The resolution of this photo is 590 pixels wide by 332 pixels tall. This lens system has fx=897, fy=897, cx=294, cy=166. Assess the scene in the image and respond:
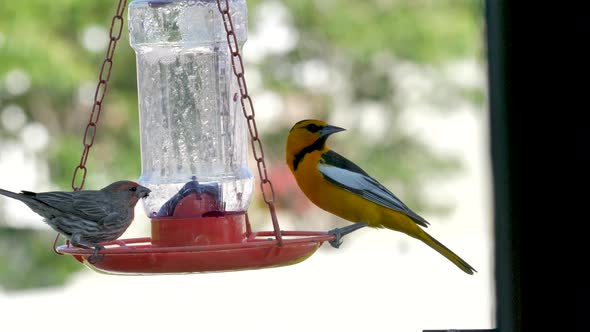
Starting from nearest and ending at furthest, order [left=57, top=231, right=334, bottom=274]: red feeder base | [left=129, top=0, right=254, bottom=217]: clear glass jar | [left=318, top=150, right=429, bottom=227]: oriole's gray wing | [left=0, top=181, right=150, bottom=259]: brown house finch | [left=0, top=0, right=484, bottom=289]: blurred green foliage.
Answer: [left=57, top=231, right=334, bottom=274]: red feeder base → [left=0, top=181, right=150, bottom=259]: brown house finch → [left=129, top=0, right=254, bottom=217]: clear glass jar → [left=318, top=150, right=429, bottom=227]: oriole's gray wing → [left=0, top=0, right=484, bottom=289]: blurred green foliage

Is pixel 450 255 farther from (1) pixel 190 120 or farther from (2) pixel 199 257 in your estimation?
(2) pixel 199 257

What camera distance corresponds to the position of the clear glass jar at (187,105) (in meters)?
3.62

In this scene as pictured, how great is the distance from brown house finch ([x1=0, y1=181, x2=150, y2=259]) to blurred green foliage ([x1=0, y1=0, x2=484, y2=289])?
21.1ft

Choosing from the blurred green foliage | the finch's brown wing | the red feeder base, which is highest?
the blurred green foliage

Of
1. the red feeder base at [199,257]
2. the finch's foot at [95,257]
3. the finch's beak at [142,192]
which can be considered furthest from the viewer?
the finch's beak at [142,192]

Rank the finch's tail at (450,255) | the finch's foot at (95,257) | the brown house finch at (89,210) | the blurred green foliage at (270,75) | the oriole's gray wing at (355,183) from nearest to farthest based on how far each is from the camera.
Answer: the finch's foot at (95,257) < the brown house finch at (89,210) < the oriole's gray wing at (355,183) < the finch's tail at (450,255) < the blurred green foliage at (270,75)

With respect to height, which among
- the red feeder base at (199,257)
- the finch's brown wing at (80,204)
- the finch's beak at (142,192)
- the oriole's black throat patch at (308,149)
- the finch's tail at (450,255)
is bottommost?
the red feeder base at (199,257)

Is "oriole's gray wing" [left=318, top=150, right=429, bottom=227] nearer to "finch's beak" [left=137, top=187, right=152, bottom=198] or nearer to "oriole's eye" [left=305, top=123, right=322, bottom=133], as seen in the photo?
"oriole's eye" [left=305, top=123, right=322, bottom=133]

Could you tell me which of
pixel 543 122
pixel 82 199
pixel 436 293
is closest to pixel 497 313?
pixel 543 122

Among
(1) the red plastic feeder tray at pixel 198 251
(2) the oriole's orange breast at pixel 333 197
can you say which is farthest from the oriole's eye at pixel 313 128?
(1) the red plastic feeder tray at pixel 198 251

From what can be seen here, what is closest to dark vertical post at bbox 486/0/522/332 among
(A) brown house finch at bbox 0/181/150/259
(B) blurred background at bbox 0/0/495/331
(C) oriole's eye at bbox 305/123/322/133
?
(A) brown house finch at bbox 0/181/150/259

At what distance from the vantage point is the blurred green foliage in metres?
9.84

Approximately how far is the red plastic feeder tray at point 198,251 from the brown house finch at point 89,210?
9cm

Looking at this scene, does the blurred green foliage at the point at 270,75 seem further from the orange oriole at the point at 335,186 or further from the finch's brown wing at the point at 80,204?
the finch's brown wing at the point at 80,204
